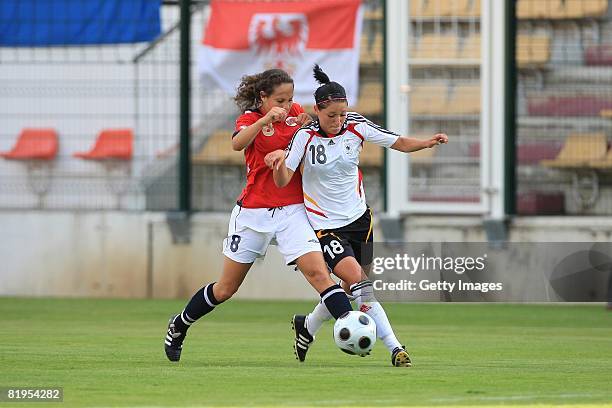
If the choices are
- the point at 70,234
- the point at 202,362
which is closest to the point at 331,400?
the point at 202,362

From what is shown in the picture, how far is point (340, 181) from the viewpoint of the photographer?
32.2 feet

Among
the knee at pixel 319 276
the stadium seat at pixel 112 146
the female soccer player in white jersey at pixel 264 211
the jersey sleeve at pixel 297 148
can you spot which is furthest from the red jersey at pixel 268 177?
the stadium seat at pixel 112 146

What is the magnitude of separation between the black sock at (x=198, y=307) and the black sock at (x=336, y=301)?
91cm

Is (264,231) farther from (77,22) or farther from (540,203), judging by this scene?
(77,22)

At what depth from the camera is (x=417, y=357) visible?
34.7 feet

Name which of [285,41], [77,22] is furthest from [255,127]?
[77,22]

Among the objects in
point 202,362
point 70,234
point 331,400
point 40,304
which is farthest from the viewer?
point 70,234

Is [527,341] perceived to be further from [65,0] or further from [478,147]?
[65,0]

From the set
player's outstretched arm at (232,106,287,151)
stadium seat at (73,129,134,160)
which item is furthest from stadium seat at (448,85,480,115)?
player's outstretched arm at (232,106,287,151)

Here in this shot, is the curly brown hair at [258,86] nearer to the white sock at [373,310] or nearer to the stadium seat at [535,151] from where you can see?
the white sock at [373,310]

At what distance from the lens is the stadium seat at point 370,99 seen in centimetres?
1836

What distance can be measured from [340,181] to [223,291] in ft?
3.57

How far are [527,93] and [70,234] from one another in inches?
240

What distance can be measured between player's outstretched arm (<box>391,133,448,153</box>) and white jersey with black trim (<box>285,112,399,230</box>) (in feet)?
0.16
